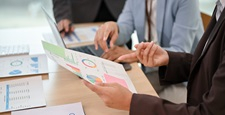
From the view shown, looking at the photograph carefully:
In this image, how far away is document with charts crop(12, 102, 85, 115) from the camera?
81cm

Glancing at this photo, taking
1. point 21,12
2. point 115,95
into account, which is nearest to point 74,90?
point 115,95

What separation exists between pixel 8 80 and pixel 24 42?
463mm

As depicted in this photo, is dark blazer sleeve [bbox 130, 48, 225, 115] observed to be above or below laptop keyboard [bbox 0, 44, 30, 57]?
above

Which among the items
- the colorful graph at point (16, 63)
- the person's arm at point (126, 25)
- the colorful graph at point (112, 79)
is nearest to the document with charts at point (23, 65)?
the colorful graph at point (16, 63)

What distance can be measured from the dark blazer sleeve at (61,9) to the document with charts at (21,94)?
2.71 feet

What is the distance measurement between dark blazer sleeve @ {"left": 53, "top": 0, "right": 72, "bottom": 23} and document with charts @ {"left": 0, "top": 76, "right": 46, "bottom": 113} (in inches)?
32.6

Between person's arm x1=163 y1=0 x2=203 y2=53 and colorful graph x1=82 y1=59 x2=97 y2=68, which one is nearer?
colorful graph x1=82 y1=59 x2=97 y2=68

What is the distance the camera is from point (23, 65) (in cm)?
112

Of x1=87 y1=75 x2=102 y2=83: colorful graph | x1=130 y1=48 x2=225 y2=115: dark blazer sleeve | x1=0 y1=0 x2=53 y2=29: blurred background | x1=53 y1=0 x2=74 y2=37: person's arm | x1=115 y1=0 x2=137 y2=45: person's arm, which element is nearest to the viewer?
x1=130 y1=48 x2=225 y2=115: dark blazer sleeve

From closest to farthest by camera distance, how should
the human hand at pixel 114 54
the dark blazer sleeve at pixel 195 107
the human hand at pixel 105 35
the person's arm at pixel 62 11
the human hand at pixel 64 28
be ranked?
the dark blazer sleeve at pixel 195 107, the human hand at pixel 114 54, the human hand at pixel 105 35, the human hand at pixel 64 28, the person's arm at pixel 62 11

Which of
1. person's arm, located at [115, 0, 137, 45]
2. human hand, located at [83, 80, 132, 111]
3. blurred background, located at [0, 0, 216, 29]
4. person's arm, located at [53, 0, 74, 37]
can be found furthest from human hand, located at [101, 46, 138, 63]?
blurred background, located at [0, 0, 216, 29]

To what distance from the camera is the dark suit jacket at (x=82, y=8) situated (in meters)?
1.80

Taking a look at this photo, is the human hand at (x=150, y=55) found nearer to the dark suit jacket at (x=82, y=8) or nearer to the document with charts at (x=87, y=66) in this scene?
the document with charts at (x=87, y=66)

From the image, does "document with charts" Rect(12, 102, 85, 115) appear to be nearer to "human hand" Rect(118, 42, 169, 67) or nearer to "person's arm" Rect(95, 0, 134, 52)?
"human hand" Rect(118, 42, 169, 67)
